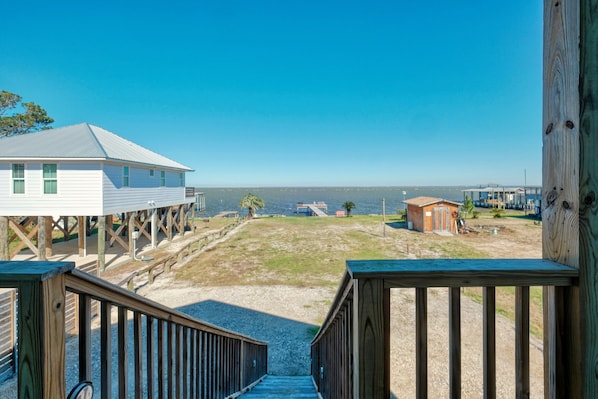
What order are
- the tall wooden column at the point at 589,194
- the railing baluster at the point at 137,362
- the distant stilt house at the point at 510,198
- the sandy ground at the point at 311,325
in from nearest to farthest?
1. the tall wooden column at the point at 589,194
2. the railing baluster at the point at 137,362
3. the sandy ground at the point at 311,325
4. the distant stilt house at the point at 510,198

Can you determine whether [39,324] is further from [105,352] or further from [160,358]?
[160,358]

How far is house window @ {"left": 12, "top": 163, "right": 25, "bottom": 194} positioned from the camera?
33.4 feet

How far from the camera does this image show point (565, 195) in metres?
1.07

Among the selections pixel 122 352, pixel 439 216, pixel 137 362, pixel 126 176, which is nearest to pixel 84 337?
pixel 122 352

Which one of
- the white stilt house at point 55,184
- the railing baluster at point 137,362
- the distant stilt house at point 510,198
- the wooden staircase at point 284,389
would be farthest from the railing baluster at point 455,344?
the distant stilt house at point 510,198

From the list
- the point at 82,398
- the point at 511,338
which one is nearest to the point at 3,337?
the point at 82,398

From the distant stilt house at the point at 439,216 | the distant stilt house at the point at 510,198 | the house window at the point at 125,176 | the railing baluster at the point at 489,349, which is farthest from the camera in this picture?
the distant stilt house at the point at 510,198

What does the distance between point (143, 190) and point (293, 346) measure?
10.8m

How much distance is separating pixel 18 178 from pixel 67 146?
183 cm

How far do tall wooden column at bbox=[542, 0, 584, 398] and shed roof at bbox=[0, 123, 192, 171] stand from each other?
39.7 feet

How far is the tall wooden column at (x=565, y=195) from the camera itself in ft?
3.38

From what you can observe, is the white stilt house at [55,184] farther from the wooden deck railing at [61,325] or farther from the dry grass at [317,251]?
the wooden deck railing at [61,325]

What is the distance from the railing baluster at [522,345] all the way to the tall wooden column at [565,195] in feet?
0.21

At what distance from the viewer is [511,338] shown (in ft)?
17.7
